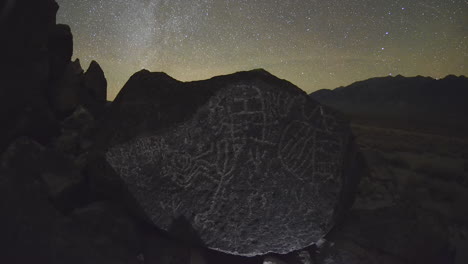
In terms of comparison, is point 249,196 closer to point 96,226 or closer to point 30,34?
point 96,226

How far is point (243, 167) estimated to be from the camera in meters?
3.38

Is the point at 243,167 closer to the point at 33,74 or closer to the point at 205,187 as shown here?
the point at 205,187

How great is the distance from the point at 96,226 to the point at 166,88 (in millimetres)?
1789

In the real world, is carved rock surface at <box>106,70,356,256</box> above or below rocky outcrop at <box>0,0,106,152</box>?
below

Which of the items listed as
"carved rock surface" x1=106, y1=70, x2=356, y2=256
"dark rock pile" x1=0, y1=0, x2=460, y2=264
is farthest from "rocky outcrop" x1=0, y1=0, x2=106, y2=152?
"carved rock surface" x1=106, y1=70, x2=356, y2=256

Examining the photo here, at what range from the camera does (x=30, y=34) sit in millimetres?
4113

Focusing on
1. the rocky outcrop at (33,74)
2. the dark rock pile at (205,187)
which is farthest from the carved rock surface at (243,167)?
the rocky outcrop at (33,74)

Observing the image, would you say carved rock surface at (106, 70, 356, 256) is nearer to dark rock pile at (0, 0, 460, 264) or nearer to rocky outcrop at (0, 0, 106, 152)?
dark rock pile at (0, 0, 460, 264)

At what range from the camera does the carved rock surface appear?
3393 mm

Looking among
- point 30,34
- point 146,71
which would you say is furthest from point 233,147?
point 30,34

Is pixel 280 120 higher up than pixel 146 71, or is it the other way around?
pixel 146 71

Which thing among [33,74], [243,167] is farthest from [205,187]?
[33,74]

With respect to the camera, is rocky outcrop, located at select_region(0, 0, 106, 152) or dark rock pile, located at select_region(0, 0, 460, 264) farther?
rocky outcrop, located at select_region(0, 0, 106, 152)

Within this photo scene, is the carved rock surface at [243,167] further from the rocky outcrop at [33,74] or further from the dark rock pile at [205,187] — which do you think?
the rocky outcrop at [33,74]
